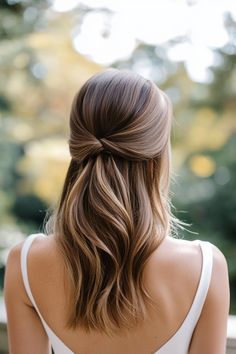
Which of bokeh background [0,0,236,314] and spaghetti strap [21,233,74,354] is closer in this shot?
spaghetti strap [21,233,74,354]

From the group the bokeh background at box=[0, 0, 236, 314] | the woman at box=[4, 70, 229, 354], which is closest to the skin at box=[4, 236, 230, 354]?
the woman at box=[4, 70, 229, 354]

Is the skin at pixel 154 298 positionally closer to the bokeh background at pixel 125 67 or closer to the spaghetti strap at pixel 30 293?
the spaghetti strap at pixel 30 293

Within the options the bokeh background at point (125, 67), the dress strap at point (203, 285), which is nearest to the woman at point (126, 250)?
the dress strap at point (203, 285)

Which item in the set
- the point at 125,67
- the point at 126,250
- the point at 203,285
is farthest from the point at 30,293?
the point at 125,67

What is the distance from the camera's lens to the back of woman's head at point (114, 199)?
0.91m

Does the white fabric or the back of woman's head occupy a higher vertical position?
the back of woman's head

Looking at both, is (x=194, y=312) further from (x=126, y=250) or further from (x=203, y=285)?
(x=126, y=250)

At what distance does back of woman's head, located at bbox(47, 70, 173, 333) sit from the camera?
36.0 inches

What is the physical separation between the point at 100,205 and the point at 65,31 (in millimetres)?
3223

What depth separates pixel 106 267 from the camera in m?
0.95

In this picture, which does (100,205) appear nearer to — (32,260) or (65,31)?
(32,260)

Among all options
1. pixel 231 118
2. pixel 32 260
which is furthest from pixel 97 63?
pixel 32 260

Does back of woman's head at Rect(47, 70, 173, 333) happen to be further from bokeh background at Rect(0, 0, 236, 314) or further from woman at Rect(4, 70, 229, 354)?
bokeh background at Rect(0, 0, 236, 314)

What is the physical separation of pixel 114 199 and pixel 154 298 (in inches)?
7.4
